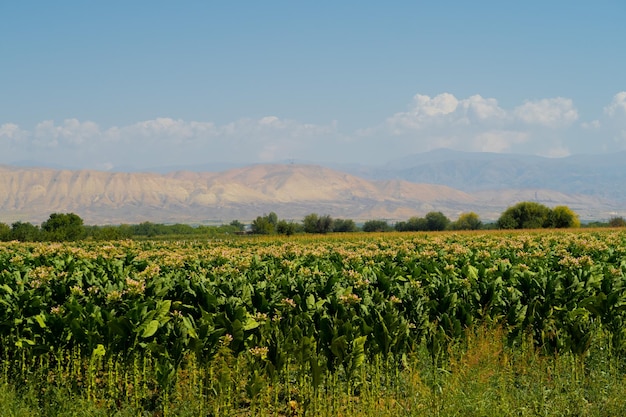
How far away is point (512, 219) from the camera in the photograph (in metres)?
116

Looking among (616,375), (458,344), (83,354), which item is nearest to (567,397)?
(616,375)

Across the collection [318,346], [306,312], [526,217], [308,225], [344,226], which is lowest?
[318,346]

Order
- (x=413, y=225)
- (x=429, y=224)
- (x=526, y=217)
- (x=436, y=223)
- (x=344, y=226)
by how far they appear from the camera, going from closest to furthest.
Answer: (x=526, y=217) → (x=344, y=226) → (x=413, y=225) → (x=429, y=224) → (x=436, y=223)

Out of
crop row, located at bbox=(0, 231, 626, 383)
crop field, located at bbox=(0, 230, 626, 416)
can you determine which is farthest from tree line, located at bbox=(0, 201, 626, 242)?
crop field, located at bbox=(0, 230, 626, 416)

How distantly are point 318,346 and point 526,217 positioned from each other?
375ft

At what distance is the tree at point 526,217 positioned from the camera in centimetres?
11450

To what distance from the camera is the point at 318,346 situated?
33.6 feet

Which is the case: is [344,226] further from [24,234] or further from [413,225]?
[24,234]

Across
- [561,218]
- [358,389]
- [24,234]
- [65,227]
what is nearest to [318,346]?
[358,389]

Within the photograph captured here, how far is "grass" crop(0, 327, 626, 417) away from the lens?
9016 mm

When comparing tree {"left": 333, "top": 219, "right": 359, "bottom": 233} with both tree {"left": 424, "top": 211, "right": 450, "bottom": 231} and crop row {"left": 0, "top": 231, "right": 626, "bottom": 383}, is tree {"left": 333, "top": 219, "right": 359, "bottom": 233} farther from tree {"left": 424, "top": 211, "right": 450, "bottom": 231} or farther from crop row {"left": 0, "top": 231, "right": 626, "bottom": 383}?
crop row {"left": 0, "top": 231, "right": 626, "bottom": 383}

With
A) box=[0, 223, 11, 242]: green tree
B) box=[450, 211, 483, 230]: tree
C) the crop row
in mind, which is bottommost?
box=[0, 223, 11, 242]: green tree

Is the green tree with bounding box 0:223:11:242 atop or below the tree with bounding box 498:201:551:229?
below

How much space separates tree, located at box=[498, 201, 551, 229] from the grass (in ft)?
355
